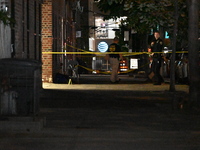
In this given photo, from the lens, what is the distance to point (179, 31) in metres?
29.5

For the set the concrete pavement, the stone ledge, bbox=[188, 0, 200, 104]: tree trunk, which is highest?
bbox=[188, 0, 200, 104]: tree trunk

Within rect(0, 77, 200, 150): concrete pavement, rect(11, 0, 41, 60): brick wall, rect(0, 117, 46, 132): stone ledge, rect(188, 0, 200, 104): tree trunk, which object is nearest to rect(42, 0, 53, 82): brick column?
rect(11, 0, 41, 60): brick wall

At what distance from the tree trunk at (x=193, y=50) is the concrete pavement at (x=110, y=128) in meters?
0.75

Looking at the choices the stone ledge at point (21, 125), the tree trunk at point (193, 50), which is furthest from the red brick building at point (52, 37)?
the stone ledge at point (21, 125)

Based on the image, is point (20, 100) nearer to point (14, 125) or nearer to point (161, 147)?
point (14, 125)

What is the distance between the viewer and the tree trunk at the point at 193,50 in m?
16.0

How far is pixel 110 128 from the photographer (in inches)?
453

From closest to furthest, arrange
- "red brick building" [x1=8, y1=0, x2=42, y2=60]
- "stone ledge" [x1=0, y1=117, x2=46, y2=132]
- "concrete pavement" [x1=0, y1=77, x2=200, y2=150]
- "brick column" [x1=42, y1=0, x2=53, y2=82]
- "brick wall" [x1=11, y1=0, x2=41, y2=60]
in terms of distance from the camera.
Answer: "concrete pavement" [x1=0, y1=77, x2=200, y2=150] → "stone ledge" [x1=0, y1=117, x2=46, y2=132] → "red brick building" [x1=8, y1=0, x2=42, y2=60] → "brick wall" [x1=11, y1=0, x2=41, y2=60] → "brick column" [x1=42, y1=0, x2=53, y2=82]

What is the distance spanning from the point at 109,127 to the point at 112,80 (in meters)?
19.0

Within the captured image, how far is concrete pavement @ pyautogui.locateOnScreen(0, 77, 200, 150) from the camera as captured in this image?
373 inches

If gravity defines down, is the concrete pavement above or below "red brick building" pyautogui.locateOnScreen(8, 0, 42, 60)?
below

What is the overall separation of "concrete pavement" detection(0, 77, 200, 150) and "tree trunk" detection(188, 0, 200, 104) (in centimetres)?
75

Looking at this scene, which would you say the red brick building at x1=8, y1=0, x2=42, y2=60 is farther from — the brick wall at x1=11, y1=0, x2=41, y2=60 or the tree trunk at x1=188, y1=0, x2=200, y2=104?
the tree trunk at x1=188, y1=0, x2=200, y2=104

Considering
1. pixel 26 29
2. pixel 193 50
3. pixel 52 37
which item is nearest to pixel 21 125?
pixel 193 50
